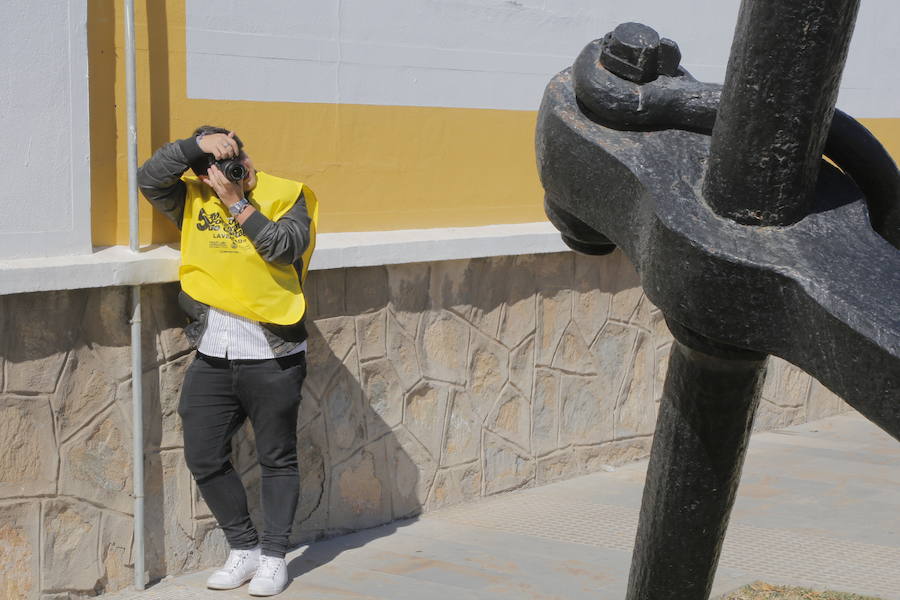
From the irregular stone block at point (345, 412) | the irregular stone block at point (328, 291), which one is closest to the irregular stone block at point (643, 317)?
the irregular stone block at point (345, 412)

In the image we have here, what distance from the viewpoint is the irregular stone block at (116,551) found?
4770 millimetres

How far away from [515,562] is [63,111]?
2.72m

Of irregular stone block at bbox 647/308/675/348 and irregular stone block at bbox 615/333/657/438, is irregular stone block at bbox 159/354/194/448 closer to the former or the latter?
irregular stone block at bbox 615/333/657/438

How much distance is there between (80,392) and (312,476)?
1.29 meters

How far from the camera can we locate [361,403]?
5703mm

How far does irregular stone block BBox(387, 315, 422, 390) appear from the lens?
580 cm

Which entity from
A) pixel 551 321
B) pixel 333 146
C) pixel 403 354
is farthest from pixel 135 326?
pixel 551 321

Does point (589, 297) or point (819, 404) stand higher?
point (589, 297)

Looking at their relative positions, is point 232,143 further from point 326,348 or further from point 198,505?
point 198,505

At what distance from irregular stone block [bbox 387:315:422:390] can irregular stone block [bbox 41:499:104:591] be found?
66.1 inches

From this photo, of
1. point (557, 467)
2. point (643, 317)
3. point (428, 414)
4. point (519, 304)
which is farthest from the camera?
point (643, 317)

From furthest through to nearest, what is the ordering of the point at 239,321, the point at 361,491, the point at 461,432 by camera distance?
the point at 461,432 → the point at 361,491 → the point at 239,321

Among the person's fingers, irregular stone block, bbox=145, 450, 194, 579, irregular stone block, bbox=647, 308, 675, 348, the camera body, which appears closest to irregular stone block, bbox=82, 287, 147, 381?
irregular stone block, bbox=145, 450, 194, 579

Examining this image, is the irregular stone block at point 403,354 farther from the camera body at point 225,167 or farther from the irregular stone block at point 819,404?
the irregular stone block at point 819,404
